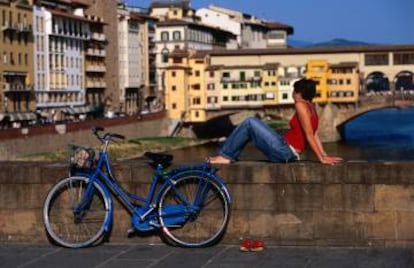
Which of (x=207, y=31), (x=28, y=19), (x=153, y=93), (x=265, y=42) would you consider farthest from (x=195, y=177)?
(x=265, y=42)

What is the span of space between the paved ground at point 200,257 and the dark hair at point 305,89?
0.96 metres

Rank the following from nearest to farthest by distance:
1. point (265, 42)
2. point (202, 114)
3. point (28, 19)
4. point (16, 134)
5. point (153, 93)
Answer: point (16, 134) < point (28, 19) < point (202, 114) < point (153, 93) < point (265, 42)

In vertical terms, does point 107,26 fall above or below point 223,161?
above

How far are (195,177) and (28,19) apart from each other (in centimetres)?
5315

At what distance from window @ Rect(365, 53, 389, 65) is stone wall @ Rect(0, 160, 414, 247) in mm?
69361

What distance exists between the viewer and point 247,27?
112 meters

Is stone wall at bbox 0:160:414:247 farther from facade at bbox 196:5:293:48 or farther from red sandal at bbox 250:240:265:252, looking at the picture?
facade at bbox 196:5:293:48

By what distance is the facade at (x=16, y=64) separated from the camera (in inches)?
2157

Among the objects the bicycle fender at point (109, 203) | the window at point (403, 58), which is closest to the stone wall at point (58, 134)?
the window at point (403, 58)

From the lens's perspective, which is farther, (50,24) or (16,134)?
(50,24)

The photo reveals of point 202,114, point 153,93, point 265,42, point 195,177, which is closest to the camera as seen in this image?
point 195,177

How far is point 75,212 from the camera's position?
21.4 feet

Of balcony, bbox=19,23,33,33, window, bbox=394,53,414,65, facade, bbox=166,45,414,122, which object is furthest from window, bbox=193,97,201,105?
balcony, bbox=19,23,33,33

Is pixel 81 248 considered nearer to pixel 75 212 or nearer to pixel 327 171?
pixel 75 212
